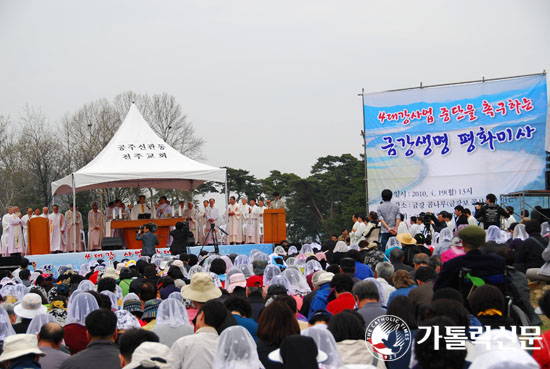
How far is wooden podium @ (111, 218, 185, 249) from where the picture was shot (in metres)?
21.2

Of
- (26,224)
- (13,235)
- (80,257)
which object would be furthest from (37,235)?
(80,257)

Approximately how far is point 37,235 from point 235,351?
17251 millimetres

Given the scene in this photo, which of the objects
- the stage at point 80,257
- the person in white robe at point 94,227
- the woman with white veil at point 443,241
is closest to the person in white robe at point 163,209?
the person in white robe at point 94,227

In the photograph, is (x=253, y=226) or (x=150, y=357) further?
(x=253, y=226)

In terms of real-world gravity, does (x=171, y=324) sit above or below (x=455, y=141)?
below

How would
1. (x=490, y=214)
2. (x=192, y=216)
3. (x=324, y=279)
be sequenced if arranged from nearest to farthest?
(x=324, y=279) < (x=490, y=214) < (x=192, y=216)

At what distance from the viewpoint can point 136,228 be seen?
21.3 m

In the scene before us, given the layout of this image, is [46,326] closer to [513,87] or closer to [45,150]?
[513,87]

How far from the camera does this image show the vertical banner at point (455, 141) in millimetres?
20594

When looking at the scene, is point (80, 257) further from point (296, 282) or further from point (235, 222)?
point (296, 282)

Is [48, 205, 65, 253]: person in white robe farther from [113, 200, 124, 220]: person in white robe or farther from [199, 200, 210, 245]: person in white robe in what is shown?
[199, 200, 210, 245]: person in white robe

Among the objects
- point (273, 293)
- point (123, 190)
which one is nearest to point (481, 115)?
point (273, 293)

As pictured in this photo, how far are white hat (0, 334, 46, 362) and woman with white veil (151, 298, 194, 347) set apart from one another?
3.69ft

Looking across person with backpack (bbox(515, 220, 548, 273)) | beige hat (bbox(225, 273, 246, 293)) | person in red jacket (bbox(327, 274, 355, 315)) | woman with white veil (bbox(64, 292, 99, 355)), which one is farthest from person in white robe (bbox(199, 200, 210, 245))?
woman with white veil (bbox(64, 292, 99, 355))
